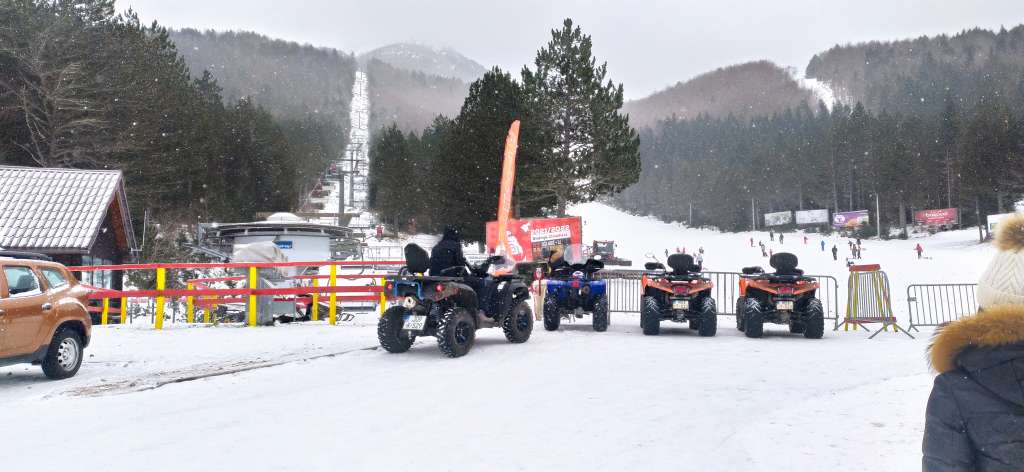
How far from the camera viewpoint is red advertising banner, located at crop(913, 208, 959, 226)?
7238cm

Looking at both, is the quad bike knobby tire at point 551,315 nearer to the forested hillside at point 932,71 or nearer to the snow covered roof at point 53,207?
the snow covered roof at point 53,207

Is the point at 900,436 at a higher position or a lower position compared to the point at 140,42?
lower

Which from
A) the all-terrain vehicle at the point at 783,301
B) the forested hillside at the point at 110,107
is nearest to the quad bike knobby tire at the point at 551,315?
the all-terrain vehicle at the point at 783,301

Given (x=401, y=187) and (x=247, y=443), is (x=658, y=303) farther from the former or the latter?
(x=401, y=187)

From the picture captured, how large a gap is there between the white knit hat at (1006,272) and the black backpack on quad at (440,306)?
7114mm

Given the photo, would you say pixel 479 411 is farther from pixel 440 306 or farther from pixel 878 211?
pixel 878 211

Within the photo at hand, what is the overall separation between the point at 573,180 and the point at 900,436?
35843 mm

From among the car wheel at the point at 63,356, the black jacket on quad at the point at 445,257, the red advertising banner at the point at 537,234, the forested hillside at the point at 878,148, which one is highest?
the forested hillside at the point at 878,148

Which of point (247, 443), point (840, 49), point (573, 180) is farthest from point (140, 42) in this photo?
point (840, 49)

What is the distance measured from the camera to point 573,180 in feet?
133

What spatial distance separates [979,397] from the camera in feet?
7.21

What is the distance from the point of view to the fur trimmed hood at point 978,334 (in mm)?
2141

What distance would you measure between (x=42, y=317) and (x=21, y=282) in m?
0.44

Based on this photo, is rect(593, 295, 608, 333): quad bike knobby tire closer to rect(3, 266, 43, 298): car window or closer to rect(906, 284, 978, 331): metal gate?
rect(906, 284, 978, 331): metal gate
